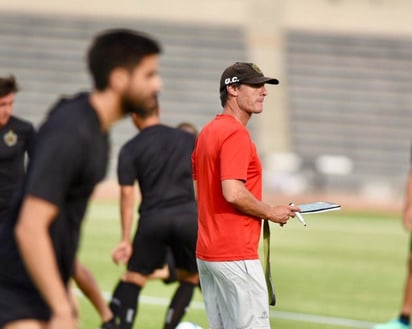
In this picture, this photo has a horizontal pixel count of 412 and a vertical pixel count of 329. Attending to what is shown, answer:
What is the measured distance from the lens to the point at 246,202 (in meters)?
7.05

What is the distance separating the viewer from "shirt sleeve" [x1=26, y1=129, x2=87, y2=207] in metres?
4.72

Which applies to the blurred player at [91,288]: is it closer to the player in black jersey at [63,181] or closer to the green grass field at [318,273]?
the green grass field at [318,273]

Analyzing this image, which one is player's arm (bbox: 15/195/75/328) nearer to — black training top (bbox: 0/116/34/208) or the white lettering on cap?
the white lettering on cap

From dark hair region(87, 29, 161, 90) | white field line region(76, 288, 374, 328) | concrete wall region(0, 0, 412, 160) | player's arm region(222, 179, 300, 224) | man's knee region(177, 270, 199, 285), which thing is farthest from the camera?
concrete wall region(0, 0, 412, 160)

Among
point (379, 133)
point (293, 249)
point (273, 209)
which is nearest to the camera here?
point (273, 209)

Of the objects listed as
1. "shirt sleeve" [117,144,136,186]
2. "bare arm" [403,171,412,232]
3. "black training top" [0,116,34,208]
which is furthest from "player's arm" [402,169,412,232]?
"black training top" [0,116,34,208]

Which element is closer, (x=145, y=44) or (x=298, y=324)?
(x=145, y=44)

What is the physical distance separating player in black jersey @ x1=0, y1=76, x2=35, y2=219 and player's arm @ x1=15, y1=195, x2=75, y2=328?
462 cm

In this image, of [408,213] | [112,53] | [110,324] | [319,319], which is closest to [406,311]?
[408,213]

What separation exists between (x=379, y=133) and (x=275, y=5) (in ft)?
21.6

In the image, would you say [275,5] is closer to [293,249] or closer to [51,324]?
[293,249]

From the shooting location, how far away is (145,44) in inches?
194

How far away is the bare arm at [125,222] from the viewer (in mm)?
9609

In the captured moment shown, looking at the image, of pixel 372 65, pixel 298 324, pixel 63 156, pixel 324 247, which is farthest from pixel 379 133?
pixel 63 156
